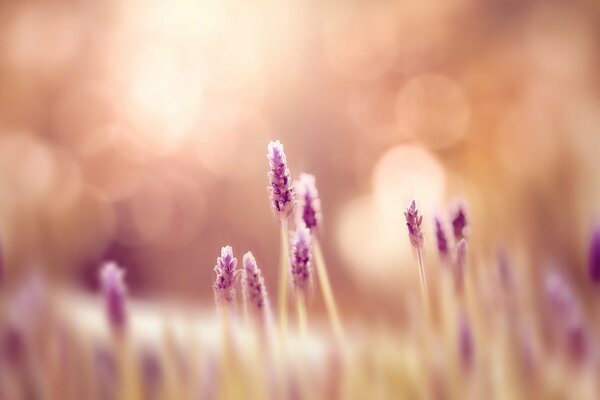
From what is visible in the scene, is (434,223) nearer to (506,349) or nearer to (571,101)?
(506,349)

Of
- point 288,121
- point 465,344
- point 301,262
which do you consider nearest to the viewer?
point 301,262

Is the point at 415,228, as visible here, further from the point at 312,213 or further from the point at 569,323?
the point at 569,323

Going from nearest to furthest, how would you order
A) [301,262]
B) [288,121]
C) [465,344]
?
[301,262] < [465,344] < [288,121]

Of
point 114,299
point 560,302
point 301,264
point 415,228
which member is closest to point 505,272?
point 560,302

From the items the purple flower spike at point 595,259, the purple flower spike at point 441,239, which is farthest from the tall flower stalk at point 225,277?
the purple flower spike at point 595,259

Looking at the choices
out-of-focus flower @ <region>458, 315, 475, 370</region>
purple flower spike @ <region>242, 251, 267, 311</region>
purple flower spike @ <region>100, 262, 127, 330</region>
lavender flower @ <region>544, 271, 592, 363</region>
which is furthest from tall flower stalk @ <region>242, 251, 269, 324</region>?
lavender flower @ <region>544, 271, 592, 363</region>

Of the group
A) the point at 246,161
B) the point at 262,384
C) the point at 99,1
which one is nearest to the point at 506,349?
the point at 262,384

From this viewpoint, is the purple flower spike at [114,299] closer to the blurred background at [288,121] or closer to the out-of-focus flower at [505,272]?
the blurred background at [288,121]

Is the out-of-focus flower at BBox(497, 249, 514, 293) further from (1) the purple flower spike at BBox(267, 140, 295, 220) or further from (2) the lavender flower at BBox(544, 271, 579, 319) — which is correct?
(1) the purple flower spike at BBox(267, 140, 295, 220)
